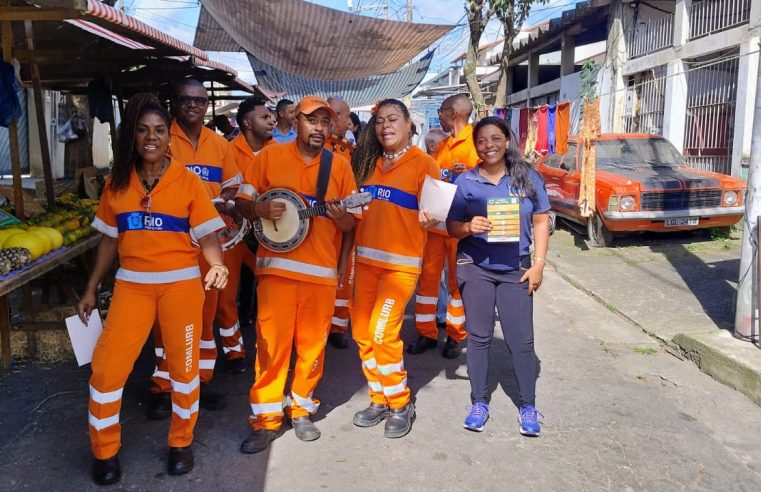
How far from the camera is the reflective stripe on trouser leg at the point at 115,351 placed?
125 inches

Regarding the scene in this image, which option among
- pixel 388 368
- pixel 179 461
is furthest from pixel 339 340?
pixel 179 461

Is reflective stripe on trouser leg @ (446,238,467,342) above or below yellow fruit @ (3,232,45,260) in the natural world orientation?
below

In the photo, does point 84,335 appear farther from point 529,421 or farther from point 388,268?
point 529,421

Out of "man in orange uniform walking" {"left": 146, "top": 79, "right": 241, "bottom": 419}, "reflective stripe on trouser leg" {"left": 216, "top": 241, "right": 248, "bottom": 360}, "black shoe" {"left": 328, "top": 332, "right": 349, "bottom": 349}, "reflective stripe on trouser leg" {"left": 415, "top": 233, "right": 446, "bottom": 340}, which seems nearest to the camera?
"man in orange uniform walking" {"left": 146, "top": 79, "right": 241, "bottom": 419}

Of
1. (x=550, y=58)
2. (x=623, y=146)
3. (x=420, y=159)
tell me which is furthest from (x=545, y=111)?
(x=550, y=58)

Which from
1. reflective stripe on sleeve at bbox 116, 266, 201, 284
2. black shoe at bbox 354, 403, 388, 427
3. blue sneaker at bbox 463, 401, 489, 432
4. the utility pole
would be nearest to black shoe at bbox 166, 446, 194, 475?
reflective stripe on sleeve at bbox 116, 266, 201, 284

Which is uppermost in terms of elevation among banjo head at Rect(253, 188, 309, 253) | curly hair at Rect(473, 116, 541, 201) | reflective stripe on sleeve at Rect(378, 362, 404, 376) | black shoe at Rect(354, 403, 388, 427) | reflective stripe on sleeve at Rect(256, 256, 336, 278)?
curly hair at Rect(473, 116, 541, 201)

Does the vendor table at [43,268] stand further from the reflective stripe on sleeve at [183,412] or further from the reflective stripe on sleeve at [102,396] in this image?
the reflective stripe on sleeve at [183,412]

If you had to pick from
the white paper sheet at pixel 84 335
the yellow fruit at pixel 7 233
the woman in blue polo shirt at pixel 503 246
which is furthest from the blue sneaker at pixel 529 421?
the yellow fruit at pixel 7 233

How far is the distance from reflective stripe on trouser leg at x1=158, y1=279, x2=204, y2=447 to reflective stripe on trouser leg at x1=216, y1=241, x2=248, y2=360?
1.25 metres

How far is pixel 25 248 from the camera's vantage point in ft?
13.7

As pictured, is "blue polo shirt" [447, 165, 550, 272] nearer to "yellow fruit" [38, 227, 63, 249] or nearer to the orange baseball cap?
the orange baseball cap

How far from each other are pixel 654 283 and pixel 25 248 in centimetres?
682

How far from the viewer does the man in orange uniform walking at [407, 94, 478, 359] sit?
208 inches
